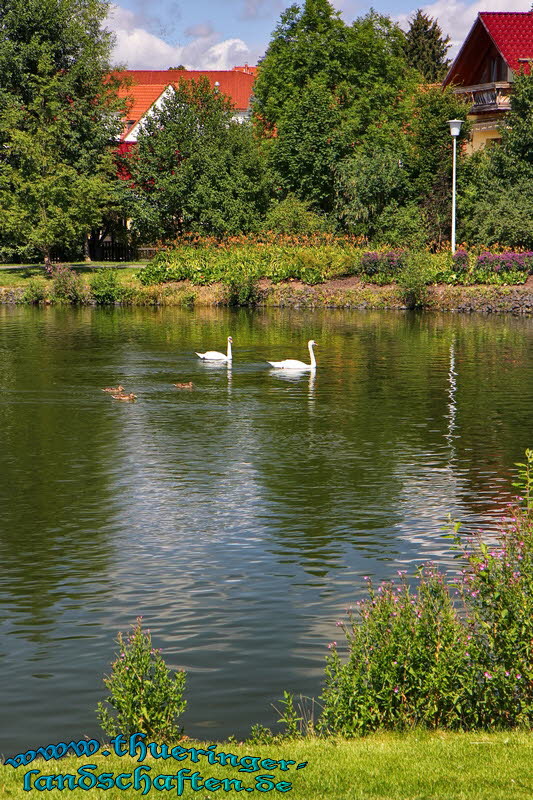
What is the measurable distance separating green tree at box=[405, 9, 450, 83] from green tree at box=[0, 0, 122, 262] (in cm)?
3243

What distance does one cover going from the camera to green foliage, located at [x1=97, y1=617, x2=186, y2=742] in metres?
7.89

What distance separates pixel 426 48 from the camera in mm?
92625

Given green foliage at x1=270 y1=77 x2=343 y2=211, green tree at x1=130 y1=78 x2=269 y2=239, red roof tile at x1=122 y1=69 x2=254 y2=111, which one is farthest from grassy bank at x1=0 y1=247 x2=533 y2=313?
red roof tile at x1=122 y1=69 x2=254 y2=111

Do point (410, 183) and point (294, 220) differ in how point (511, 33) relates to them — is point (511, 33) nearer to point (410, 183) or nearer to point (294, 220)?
point (410, 183)

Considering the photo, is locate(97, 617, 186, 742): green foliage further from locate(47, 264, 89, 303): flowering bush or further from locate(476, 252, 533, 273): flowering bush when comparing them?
locate(47, 264, 89, 303): flowering bush

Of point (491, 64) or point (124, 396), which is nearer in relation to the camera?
point (124, 396)

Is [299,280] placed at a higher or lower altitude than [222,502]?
higher

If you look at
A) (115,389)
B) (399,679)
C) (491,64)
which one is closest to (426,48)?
(491,64)

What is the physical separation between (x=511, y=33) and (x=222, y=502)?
5496 centimetres

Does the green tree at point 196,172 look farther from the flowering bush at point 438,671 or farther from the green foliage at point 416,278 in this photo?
the flowering bush at point 438,671

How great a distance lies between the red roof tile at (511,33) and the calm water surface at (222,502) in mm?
34368

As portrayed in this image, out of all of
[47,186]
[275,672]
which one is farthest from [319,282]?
[275,672]

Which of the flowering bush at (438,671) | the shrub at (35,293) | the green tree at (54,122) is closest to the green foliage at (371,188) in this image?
the green tree at (54,122)

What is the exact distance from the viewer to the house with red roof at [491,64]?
6200 cm
